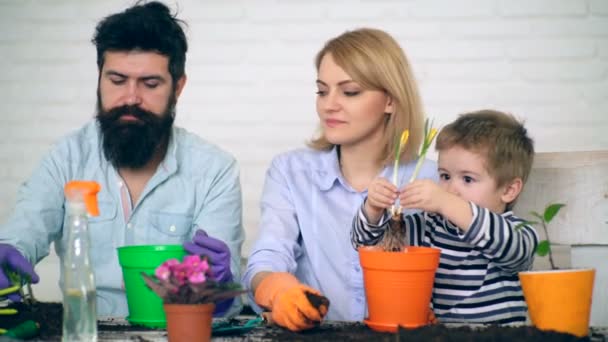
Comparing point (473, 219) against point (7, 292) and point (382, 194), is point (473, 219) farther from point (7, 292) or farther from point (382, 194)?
point (7, 292)

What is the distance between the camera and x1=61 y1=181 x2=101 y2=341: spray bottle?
Result: 4.06 feet

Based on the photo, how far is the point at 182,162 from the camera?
2285mm

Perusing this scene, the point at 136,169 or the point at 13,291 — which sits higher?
the point at 136,169

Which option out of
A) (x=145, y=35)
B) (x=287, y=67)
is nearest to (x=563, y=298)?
(x=145, y=35)

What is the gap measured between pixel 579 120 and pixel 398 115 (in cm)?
114

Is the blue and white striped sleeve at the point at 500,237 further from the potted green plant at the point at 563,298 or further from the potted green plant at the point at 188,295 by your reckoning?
the potted green plant at the point at 188,295

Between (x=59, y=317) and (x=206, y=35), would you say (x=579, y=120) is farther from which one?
(x=59, y=317)

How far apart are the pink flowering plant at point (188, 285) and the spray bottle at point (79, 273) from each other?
0.10 m

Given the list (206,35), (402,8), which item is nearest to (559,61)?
(402,8)

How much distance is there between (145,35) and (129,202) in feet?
1.53

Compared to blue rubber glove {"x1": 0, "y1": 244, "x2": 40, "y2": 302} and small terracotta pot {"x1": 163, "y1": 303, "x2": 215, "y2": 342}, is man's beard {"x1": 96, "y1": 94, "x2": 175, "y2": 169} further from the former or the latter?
small terracotta pot {"x1": 163, "y1": 303, "x2": 215, "y2": 342}

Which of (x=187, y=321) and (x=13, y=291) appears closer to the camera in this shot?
(x=187, y=321)

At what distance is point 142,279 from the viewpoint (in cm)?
142

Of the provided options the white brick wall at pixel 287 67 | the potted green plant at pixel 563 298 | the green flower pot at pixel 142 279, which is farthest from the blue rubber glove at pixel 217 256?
the white brick wall at pixel 287 67
